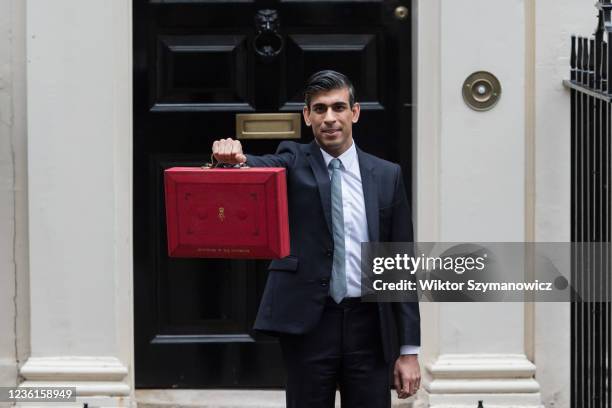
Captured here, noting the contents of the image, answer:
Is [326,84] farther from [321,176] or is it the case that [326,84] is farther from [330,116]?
[321,176]

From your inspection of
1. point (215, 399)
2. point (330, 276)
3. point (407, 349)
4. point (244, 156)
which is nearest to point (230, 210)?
point (244, 156)

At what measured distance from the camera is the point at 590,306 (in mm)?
5984

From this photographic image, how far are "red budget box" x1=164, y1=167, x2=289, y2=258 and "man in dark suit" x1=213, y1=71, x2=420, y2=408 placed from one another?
6.1 inches

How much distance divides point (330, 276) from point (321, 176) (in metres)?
0.36

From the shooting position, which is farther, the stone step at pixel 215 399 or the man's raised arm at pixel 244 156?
the stone step at pixel 215 399

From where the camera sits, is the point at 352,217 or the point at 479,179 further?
the point at 479,179

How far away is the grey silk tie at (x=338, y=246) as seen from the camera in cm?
443

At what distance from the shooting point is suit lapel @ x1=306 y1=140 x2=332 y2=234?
4.45 m

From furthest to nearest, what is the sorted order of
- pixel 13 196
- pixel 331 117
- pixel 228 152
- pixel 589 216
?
1. pixel 13 196
2. pixel 589 216
3. pixel 331 117
4. pixel 228 152

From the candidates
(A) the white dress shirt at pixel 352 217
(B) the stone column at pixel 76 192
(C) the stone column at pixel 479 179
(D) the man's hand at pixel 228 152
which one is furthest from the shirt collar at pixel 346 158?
(B) the stone column at pixel 76 192

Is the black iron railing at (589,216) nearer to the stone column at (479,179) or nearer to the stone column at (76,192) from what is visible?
the stone column at (479,179)

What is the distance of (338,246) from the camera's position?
4.45 metres

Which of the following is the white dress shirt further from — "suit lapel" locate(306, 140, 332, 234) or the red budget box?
the red budget box

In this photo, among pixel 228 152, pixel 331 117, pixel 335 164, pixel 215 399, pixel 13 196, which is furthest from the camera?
pixel 215 399
